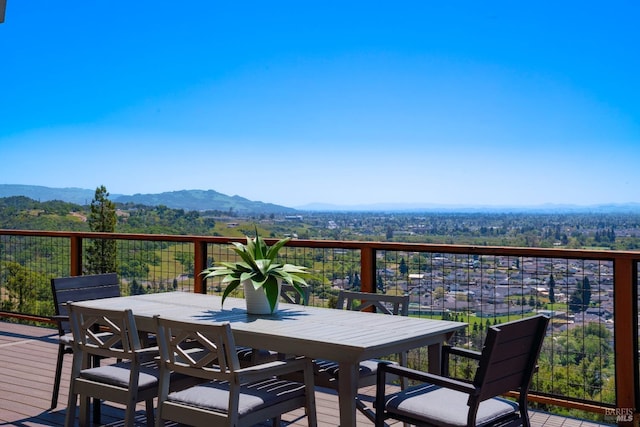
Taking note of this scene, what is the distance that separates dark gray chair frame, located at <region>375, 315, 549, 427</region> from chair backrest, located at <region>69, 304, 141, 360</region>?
4.22 feet

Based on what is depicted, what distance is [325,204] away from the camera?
4956 centimetres

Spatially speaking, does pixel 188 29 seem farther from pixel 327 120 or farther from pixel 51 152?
pixel 327 120

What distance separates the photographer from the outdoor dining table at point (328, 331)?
3.06 meters

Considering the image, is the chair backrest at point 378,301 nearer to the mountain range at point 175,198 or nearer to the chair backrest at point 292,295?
the chair backrest at point 292,295

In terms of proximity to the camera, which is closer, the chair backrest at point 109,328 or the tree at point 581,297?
the chair backrest at point 109,328

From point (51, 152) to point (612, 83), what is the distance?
31.4 metres

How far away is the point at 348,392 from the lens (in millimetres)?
3062

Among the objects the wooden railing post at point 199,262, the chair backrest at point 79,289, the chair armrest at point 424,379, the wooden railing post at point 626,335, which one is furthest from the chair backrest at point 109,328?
the wooden railing post at point 626,335

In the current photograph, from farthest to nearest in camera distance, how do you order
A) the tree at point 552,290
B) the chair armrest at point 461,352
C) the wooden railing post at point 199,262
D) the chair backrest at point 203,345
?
the wooden railing post at point 199,262
the tree at point 552,290
the chair armrest at point 461,352
the chair backrest at point 203,345

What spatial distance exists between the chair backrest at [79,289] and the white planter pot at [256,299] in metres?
1.48

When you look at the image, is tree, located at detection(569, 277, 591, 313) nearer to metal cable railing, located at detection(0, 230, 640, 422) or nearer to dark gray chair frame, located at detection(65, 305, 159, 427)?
metal cable railing, located at detection(0, 230, 640, 422)

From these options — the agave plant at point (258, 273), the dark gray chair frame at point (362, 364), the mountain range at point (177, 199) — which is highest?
the mountain range at point (177, 199)

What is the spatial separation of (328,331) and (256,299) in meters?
0.66

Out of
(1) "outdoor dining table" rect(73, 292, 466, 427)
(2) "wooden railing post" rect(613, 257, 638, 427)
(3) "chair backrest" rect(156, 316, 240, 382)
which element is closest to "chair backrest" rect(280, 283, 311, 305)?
(1) "outdoor dining table" rect(73, 292, 466, 427)
